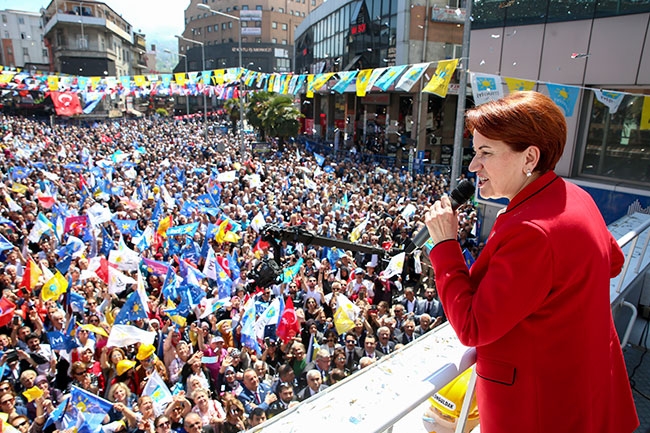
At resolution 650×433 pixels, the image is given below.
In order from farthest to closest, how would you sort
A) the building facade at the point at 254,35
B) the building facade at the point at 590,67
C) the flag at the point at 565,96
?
the building facade at the point at 254,35 → the building facade at the point at 590,67 → the flag at the point at 565,96

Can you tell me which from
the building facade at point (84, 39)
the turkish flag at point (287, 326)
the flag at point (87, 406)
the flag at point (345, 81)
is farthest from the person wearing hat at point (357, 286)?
the building facade at point (84, 39)

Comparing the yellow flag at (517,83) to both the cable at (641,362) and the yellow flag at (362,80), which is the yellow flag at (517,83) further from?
the cable at (641,362)

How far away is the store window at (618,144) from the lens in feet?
38.1

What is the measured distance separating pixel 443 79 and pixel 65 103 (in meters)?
23.6

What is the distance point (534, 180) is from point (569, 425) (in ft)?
2.30

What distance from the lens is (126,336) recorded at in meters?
6.10

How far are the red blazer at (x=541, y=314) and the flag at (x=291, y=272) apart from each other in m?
6.88

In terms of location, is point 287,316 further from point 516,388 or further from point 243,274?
point 516,388

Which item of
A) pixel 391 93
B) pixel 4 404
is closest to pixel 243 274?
pixel 4 404

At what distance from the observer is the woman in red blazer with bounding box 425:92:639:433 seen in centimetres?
120

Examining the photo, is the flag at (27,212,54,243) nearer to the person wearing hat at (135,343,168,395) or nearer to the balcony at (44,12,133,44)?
the person wearing hat at (135,343,168,395)

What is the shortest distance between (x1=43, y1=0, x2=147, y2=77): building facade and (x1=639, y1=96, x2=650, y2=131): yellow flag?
6392 cm

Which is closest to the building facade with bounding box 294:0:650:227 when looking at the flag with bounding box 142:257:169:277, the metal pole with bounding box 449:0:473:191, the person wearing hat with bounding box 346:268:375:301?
the metal pole with bounding box 449:0:473:191

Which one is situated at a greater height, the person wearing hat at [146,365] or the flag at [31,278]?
the flag at [31,278]
